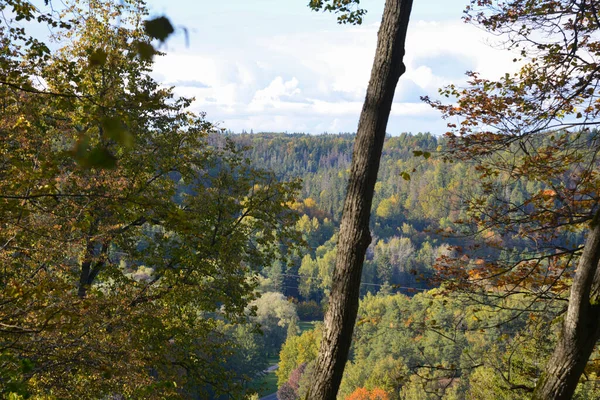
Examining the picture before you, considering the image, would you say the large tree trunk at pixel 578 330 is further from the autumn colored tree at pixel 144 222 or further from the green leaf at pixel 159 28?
the autumn colored tree at pixel 144 222

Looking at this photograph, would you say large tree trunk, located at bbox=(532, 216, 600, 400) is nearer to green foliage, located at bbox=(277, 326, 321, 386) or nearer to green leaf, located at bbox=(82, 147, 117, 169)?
green leaf, located at bbox=(82, 147, 117, 169)

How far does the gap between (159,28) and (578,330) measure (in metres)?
2.95

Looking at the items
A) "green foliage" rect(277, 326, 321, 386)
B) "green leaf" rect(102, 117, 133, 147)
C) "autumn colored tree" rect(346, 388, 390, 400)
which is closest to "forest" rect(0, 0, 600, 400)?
"green leaf" rect(102, 117, 133, 147)

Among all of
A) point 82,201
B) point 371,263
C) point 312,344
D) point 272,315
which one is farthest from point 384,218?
point 82,201

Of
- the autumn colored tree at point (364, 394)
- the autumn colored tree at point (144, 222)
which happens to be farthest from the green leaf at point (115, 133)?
the autumn colored tree at point (364, 394)

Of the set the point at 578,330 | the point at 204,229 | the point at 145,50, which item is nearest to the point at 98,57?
the point at 145,50

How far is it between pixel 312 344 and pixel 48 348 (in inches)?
1545

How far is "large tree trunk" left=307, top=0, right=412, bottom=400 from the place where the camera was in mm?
3094

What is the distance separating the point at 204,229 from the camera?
29.0 feet

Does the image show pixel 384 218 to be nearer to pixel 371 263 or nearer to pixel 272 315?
pixel 371 263

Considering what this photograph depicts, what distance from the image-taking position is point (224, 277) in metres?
9.00

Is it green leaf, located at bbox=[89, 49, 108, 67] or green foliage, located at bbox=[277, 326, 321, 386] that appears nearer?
green leaf, located at bbox=[89, 49, 108, 67]

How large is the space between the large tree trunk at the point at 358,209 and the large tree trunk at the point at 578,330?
1.25 meters

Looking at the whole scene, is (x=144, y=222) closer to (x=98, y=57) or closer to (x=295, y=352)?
(x=98, y=57)
